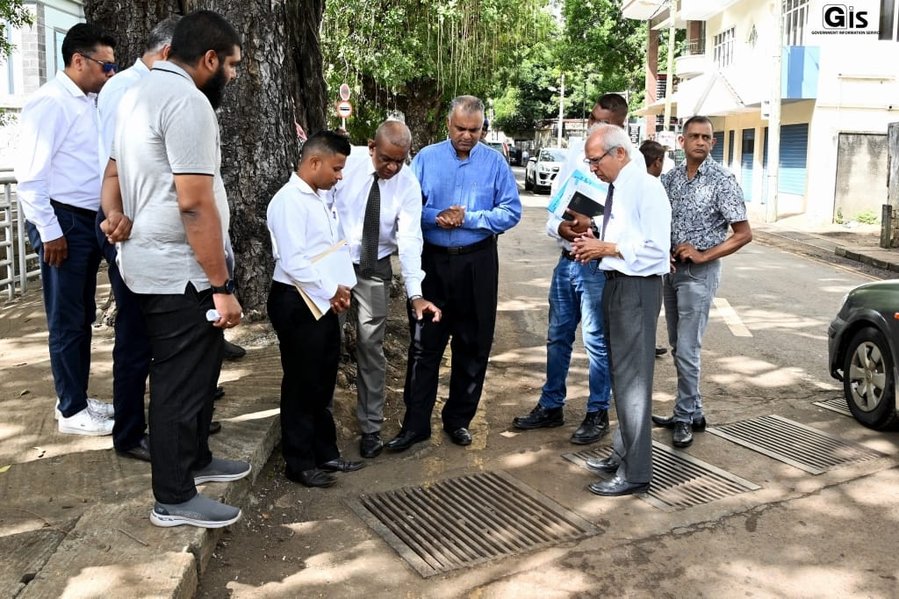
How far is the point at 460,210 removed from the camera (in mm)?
5121

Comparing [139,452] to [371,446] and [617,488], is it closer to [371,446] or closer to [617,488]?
[371,446]

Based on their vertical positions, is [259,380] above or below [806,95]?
below

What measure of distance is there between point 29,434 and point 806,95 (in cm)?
2247

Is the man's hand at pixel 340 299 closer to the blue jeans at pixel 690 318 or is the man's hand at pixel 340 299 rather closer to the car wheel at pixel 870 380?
the blue jeans at pixel 690 318

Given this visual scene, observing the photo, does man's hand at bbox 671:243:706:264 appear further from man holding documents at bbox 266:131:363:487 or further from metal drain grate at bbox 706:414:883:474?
man holding documents at bbox 266:131:363:487

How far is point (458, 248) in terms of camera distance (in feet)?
17.2

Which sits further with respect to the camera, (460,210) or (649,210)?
(460,210)

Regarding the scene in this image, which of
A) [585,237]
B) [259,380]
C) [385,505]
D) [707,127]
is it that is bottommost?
[385,505]

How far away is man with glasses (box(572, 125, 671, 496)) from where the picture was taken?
450 cm

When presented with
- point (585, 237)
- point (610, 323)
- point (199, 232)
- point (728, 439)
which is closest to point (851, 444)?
point (728, 439)

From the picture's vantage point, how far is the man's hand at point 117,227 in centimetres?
357

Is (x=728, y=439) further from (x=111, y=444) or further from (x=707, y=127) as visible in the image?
(x=111, y=444)

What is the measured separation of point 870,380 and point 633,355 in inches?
82.1

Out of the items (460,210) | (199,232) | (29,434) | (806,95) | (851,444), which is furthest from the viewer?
(806,95)
